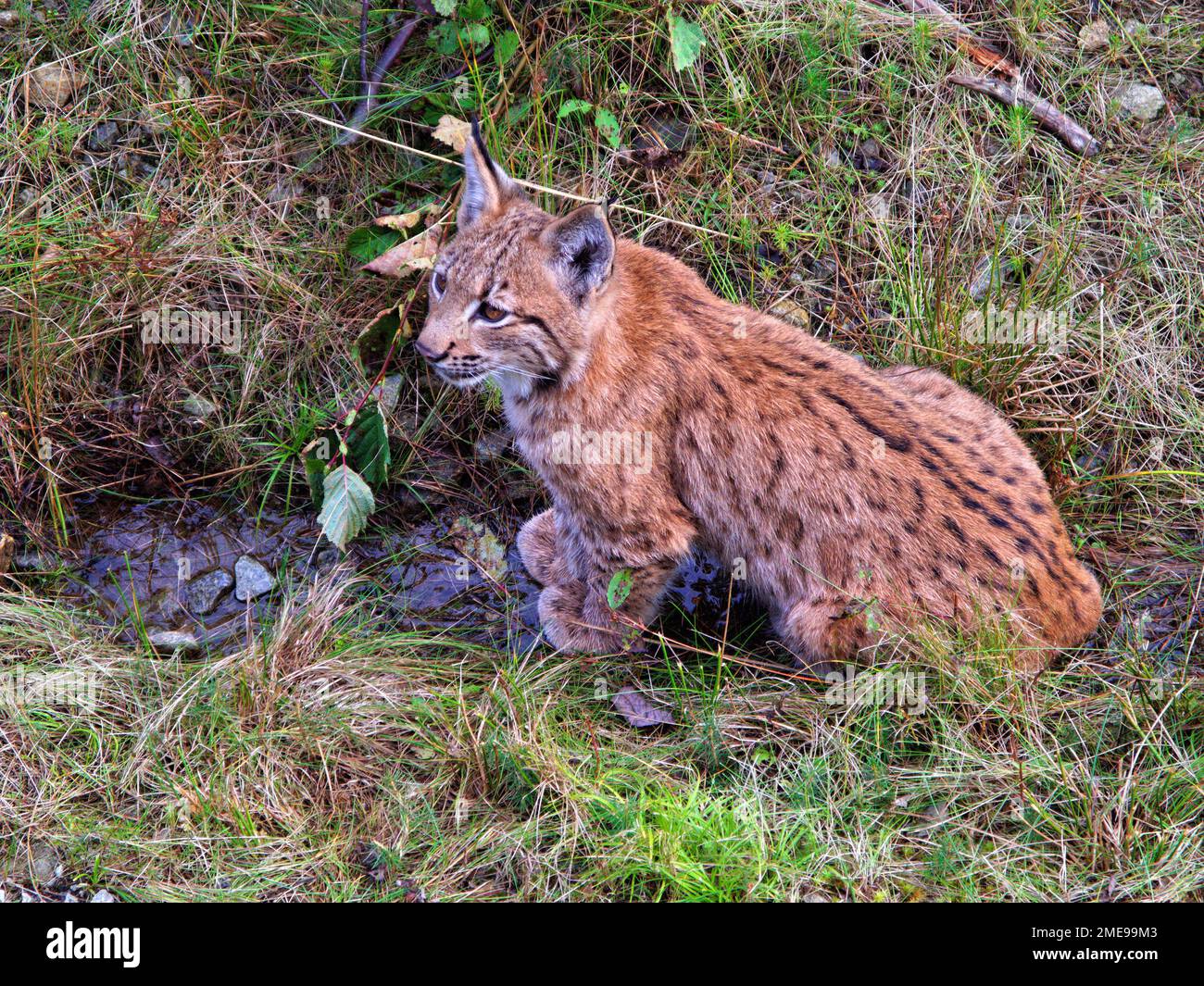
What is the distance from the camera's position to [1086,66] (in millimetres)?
5898

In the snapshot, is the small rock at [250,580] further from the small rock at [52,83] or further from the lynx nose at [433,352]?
the small rock at [52,83]

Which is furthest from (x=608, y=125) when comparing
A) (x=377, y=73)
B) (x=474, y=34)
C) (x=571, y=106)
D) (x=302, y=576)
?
(x=302, y=576)

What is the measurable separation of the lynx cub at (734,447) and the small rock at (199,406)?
1.45 meters

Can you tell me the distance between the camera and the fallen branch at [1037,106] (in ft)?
18.9

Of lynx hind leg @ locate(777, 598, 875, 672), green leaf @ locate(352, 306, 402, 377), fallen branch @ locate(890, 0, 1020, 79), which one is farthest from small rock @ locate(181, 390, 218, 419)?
fallen branch @ locate(890, 0, 1020, 79)

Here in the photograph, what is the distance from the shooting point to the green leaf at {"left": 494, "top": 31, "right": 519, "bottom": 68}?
5.32 metres

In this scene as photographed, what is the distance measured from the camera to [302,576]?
5.02 metres

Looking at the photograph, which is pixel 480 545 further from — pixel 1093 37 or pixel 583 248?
pixel 1093 37

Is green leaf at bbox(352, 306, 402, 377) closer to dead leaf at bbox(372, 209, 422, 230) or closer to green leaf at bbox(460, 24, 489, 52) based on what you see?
dead leaf at bbox(372, 209, 422, 230)

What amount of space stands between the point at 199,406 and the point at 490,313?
67.9 inches

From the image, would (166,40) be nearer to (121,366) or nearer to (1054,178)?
(121,366)

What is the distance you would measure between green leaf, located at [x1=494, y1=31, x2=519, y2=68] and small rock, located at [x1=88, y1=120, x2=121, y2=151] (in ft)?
6.02

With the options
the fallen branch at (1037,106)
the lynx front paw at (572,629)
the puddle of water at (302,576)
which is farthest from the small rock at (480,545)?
the fallen branch at (1037,106)
